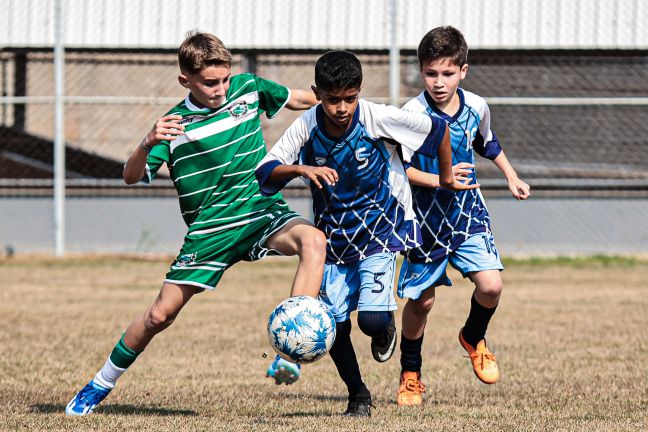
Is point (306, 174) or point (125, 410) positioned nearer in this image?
point (306, 174)

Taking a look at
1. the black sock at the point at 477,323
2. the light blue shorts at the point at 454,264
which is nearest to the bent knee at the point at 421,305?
the light blue shorts at the point at 454,264

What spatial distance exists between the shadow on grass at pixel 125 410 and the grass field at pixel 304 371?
11 mm

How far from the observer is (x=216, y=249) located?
5695 millimetres

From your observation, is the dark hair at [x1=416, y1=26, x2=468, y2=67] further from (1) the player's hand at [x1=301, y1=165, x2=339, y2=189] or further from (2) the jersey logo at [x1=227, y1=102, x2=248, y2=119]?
(1) the player's hand at [x1=301, y1=165, x2=339, y2=189]

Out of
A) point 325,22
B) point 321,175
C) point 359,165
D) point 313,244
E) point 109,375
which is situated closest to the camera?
point 321,175

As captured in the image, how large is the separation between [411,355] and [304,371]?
1321mm

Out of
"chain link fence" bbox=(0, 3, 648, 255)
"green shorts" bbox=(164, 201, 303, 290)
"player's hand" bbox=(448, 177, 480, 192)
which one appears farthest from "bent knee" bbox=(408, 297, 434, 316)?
"chain link fence" bbox=(0, 3, 648, 255)

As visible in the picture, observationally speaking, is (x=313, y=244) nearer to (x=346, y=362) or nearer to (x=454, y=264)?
(x=346, y=362)

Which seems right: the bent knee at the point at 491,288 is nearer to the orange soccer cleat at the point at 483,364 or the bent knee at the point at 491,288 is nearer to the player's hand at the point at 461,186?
the orange soccer cleat at the point at 483,364

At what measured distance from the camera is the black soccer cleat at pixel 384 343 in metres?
5.79

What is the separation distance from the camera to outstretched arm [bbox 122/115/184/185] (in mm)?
5406

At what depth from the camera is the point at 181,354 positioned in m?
8.09

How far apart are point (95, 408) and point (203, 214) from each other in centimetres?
115

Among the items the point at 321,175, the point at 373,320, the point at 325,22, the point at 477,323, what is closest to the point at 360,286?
the point at 373,320
